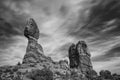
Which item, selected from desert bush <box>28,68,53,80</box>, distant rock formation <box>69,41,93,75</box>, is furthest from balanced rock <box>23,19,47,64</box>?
distant rock formation <box>69,41,93,75</box>

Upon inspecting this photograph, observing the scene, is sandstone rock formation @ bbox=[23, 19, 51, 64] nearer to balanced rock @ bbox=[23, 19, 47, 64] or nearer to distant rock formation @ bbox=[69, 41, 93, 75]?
balanced rock @ bbox=[23, 19, 47, 64]

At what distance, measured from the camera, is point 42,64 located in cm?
6228

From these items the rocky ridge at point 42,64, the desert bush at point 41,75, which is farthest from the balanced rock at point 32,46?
the desert bush at point 41,75

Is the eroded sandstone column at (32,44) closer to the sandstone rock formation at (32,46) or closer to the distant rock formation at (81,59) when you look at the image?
the sandstone rock formation at (32,46)

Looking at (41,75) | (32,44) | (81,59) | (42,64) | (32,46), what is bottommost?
(41,75)

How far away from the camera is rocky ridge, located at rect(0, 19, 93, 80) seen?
52.2 m

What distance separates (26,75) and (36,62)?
62.9 feet

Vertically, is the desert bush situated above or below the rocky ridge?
below

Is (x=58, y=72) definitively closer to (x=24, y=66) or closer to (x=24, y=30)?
(x=24, y=66)

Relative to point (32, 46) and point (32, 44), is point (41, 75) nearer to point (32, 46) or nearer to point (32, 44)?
point (32, 46)

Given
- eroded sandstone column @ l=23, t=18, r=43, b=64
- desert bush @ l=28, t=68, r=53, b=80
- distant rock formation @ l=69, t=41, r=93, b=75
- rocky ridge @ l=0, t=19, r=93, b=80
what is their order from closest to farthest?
desert bush @ l=28, t=68, r=53, b=80 → rocky ridge @ l=0, t=19, r=93, b=80 → eroded sandstone column @ l=23, t=18, r=43, b=64 → distant rock formation @ l=69, t=41, r=93, b=75

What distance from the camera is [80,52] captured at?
314 feet

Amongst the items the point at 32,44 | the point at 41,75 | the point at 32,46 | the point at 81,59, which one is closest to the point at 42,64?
the point at 32,46

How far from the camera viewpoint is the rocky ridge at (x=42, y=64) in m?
52.2
